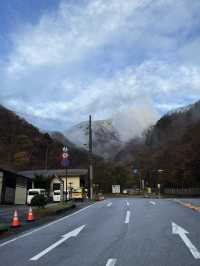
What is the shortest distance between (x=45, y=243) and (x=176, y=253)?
4.60 meters

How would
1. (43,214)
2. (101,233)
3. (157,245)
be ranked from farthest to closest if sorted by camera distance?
(43,214) < (101,233) < (157,245)

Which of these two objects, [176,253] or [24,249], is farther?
[24,249]

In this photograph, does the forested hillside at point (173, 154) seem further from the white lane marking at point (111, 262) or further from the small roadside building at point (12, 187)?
the white lane marking at point (111, 262)

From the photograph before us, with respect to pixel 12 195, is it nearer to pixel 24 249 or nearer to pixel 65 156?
pixel 65 156

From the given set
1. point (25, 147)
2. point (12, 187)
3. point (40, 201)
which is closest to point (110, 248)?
point (40, 201)

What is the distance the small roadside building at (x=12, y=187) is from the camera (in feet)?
156

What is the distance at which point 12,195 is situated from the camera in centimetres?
5216

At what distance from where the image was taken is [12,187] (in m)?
52.0

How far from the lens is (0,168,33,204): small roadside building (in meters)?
47.6

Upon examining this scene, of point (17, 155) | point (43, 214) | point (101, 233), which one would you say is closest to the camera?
point (101, 233)

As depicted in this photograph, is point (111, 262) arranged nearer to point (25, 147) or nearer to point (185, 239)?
point (185, 239)

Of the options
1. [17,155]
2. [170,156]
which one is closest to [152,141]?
[170,156]

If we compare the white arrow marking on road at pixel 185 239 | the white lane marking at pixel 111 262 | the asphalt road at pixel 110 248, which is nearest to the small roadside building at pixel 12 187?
the asphalt road at pixel 110 248

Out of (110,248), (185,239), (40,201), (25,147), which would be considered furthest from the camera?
(25,147)
